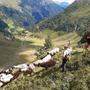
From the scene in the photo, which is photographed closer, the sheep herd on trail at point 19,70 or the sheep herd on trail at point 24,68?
the sheep herd on trail at point 19,70

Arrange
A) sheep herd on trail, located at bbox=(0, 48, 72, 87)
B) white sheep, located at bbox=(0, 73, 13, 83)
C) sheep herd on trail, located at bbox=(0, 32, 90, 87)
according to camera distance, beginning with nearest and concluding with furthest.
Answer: white sheep, located at bbox=(0, 73, 13, 83) → sheep herd on trail, located at bbox=(0, 48, 72, 87) → sheep herd on trail, located at bbox=(0, 32, 90, 87)

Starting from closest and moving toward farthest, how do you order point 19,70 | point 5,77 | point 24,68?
point 5,77 < point 24,68 < point 19,70

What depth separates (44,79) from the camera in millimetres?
43438

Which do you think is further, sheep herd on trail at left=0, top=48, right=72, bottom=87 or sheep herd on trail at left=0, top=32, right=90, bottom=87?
sheep herd on trail at left=0, top=32, right=90, bottom=87

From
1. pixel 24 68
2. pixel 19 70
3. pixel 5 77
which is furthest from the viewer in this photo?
pixel 19 70

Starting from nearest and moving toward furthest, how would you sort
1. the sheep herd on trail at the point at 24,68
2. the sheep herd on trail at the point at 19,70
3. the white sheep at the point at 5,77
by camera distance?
the white sheep at the point at 5,77, the sheep herd on trail at the point at 19,70, the sheep herd on trail at the point at 24,68


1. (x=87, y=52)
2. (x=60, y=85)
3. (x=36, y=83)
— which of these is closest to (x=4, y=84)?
(x=36, y=83)

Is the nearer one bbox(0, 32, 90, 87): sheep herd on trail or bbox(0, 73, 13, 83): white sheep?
bbox(0, 73, 13, 83): white sheep

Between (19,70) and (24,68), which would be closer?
(24,68)

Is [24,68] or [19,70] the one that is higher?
[24,68]

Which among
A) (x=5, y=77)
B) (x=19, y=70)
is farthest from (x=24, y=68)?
(x=5, y=77)

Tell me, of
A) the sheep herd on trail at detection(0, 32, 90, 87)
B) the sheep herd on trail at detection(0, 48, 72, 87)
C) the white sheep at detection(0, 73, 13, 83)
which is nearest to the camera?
the white sheep at detection(0, 73, 13, 83)

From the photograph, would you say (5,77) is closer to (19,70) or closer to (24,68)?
(19,70)

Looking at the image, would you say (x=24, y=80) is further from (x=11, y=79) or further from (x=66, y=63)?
(x=66, y=63)
